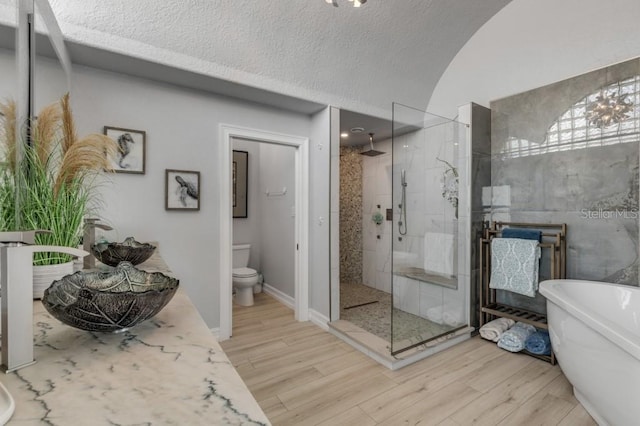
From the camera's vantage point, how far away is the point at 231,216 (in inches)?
113

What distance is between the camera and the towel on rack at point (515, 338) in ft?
8.67

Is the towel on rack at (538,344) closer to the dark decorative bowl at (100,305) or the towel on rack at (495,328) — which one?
the towel on rack at (495,328)

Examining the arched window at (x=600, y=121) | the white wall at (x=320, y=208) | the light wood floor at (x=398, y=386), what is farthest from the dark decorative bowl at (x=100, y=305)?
the arched window at (x=600, y=121)

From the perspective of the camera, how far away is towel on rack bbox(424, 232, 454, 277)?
2830 mm

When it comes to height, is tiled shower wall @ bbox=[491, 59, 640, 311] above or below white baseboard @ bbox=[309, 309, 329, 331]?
above

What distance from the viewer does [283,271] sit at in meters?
3.98

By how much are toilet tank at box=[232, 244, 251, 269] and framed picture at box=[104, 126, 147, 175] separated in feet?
Result: 6.44

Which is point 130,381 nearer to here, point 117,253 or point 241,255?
point 117,253

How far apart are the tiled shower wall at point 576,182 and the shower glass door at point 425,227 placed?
56cm

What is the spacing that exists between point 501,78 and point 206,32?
2.91 metres

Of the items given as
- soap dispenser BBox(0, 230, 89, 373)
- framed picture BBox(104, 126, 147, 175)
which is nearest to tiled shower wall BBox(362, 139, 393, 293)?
framed picture BBox(104, 126, 147, 175)

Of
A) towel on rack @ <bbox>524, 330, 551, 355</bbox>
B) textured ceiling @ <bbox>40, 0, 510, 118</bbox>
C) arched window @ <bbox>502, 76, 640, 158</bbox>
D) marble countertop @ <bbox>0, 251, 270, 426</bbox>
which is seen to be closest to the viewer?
marble countertop @ <bbox>0, 251, 270, 426</bbox>

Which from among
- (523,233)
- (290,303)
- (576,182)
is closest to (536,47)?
(576,182)

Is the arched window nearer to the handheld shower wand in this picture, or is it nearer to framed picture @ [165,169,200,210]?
the handheld shower wand
